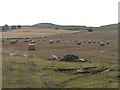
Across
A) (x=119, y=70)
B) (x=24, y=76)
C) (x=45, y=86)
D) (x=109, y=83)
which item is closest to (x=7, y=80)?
(x=24, y=76)

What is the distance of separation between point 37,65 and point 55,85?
15.4m

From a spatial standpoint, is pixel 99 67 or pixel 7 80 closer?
pixel 7 80

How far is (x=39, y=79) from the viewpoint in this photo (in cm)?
3281

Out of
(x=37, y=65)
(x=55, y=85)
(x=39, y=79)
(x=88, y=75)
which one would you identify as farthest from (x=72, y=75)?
(x=37, y=65)

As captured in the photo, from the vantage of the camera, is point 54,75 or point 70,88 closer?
point 70,88

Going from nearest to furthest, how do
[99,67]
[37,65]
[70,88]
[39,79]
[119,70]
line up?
[70,88], [39,79], [119,70], [99,67], [37,65]

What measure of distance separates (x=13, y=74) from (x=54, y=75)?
454 centimetres

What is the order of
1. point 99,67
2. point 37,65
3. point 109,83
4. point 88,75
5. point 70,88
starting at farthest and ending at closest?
point 37,65 < point 99,67 < point 88,75 < point 109,83 < point 70,88

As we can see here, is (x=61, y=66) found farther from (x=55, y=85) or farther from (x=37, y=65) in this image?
(x=55, y=85)

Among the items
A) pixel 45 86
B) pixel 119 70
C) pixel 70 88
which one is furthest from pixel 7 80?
pixel 119 70

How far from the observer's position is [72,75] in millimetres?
35875

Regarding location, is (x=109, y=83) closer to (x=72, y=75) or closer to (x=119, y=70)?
(x=72, y=75)

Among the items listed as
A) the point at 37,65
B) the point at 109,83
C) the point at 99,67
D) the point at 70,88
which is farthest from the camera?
the point at 37,65

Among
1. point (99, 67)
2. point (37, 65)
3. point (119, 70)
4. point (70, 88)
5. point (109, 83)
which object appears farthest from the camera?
point (37, 65)
